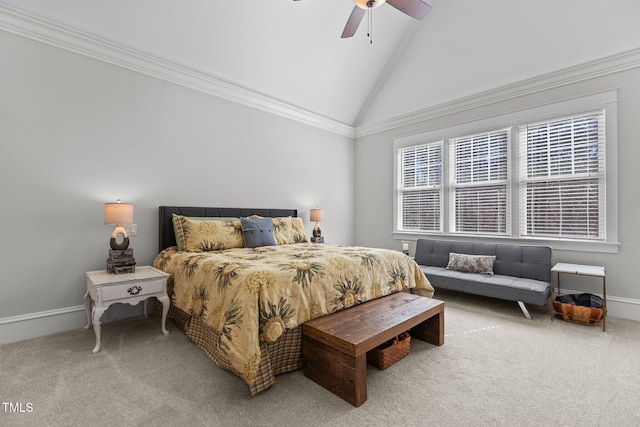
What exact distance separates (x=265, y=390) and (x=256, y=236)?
76.8 inches

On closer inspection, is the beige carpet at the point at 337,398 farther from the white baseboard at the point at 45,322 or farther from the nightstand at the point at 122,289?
the nightstand at the point at 122,289

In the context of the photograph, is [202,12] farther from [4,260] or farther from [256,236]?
[4,260]

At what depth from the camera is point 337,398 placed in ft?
6.18

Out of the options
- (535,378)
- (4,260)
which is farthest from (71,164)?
(535,378)

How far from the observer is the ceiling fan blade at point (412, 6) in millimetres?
2670

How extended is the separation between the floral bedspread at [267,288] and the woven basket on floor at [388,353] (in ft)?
1.37

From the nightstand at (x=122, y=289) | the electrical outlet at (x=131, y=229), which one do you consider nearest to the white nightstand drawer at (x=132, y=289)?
the nightstand at (x=122, y=289)

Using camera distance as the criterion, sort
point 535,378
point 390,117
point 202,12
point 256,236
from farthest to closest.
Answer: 1. point 390,117
2. point 256,236
3. point 202,12
4. point 535,378

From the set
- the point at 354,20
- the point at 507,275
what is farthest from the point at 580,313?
the point at 354,20

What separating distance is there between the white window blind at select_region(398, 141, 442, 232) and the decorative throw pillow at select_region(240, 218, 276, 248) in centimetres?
263

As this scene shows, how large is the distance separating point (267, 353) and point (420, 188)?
3.99 meters

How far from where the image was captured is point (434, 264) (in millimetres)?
4492

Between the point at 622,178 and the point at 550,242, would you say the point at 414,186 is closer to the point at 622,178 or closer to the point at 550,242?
the point at 550,242

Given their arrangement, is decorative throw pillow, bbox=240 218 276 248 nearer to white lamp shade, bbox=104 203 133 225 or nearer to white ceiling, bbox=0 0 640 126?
white lamp shade, bbox=104 203 133 225
